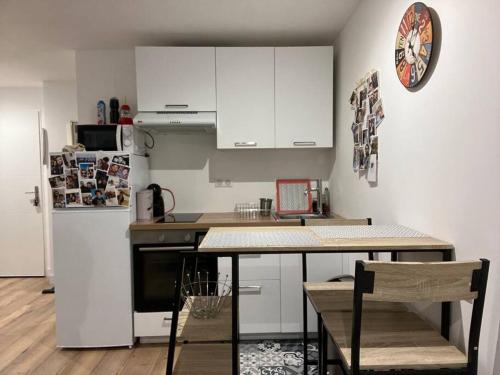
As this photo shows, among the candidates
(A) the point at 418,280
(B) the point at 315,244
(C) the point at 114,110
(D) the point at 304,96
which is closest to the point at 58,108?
(C) the point at 114,110

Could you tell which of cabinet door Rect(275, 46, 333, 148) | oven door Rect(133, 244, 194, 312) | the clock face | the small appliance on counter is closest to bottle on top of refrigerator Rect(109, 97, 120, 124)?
the small appliance on counter

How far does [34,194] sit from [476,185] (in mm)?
4655

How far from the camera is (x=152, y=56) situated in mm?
2709

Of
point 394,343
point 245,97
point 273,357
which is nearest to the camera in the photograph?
point 394,343

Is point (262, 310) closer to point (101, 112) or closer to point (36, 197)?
point (101, 112)

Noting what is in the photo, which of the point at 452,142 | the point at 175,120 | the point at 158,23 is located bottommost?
the point at 452,142

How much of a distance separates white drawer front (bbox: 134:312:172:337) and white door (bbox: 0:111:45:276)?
251cm

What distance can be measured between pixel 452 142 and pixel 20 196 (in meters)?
4.70

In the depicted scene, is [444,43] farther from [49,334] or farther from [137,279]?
[49,334]

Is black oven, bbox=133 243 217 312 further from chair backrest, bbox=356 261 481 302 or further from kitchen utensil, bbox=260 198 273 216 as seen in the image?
chair backrest, bbox=356 261 481 302

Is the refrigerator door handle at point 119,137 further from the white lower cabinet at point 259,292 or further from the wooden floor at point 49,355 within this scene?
the wooden floor at point 49,355

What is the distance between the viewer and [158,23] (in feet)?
8.30

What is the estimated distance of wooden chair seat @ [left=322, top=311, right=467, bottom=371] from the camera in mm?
1106

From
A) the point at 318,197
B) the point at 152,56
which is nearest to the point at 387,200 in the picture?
the point at 318,197
